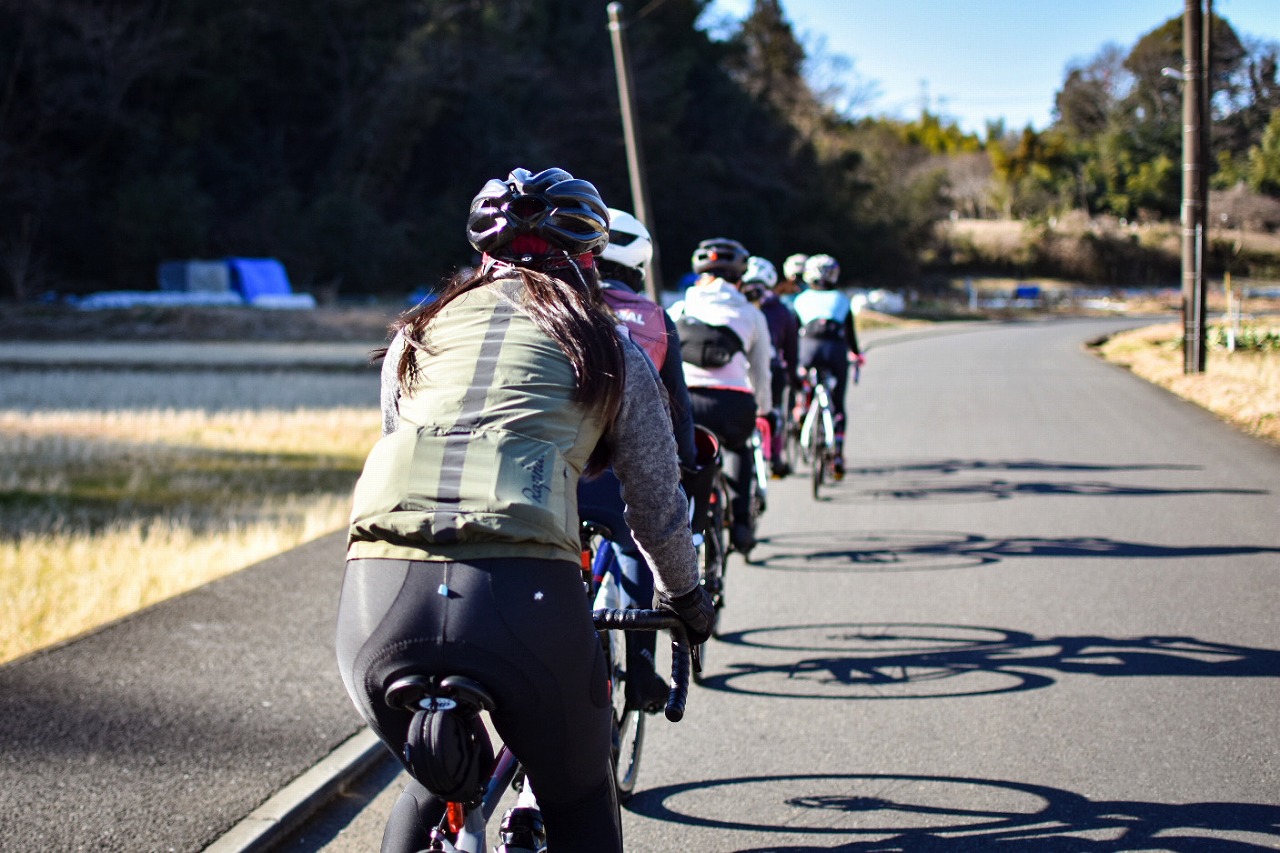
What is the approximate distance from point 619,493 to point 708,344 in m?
2.39

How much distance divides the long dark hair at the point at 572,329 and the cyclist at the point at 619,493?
3.65ft

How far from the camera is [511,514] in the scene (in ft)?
7.61

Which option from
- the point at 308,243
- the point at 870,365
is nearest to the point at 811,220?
the point at 308,243

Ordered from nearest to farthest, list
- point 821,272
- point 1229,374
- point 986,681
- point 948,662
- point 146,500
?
point 986,681
point 948,662
point 821,272
point 146,500
point 1229,374

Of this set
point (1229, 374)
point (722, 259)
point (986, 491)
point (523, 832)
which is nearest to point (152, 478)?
point (986, 491)

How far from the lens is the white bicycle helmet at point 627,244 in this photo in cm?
480

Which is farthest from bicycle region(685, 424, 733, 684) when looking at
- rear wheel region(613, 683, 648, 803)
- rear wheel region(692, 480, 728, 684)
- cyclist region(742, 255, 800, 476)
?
cyclist region(742, 255, 800, 476)

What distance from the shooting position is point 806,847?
4.04 metres

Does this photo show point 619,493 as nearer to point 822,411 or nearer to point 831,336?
point 822,411

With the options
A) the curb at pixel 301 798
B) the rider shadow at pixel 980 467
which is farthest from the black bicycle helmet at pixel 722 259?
the rider shadow at pixel 980 467

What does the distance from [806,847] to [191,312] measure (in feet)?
125

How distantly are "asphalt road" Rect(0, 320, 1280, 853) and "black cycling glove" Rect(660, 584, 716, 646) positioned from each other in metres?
1.44

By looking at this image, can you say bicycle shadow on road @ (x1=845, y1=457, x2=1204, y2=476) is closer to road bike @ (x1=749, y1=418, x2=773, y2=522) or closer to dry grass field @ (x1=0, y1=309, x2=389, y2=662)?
road bike @ (x1=749, y1=418, x2=773, y2=522)

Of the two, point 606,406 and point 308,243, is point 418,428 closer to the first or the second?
point 606,406
